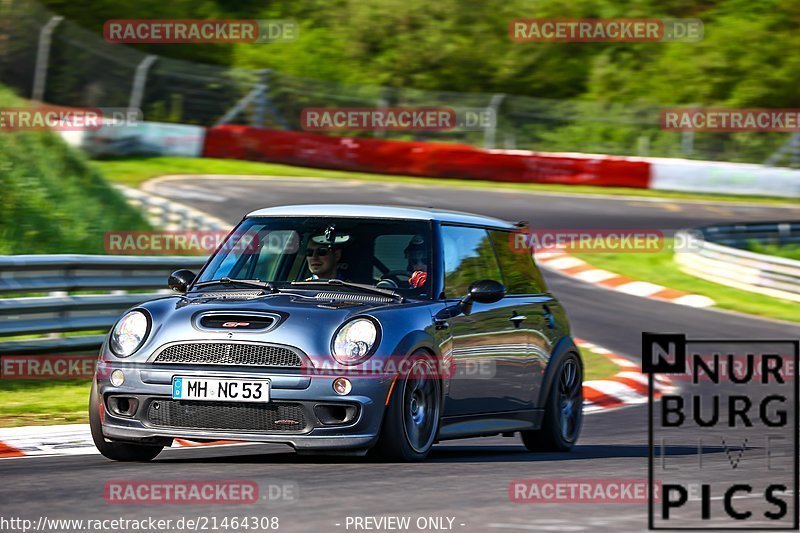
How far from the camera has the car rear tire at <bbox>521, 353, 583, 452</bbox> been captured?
9195 millimetres

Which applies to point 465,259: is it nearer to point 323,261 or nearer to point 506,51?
point 323,261

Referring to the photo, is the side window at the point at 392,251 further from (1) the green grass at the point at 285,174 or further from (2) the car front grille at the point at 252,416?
(1) the green grass at the point at 285,174

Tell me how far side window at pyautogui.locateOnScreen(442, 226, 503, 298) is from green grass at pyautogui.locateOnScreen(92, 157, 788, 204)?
16.9 m

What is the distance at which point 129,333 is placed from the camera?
745cm

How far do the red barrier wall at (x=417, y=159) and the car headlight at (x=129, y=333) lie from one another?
2217 centimetres

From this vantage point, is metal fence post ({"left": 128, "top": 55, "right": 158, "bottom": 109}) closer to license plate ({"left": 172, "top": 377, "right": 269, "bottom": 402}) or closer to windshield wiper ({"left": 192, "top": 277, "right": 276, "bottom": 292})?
windshield wiper ({"left": 192, "top": 277, "right": 276, "bottom": 292})

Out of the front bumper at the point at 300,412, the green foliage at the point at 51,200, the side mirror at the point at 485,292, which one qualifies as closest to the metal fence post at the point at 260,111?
the green foliage at the point at 51,200

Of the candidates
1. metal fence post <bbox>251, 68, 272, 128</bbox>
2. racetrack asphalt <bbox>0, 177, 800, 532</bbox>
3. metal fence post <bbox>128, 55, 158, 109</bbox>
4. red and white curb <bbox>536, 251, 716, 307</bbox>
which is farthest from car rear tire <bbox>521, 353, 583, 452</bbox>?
metal fence post <bbox>251, 68, 272, 128</bbox>

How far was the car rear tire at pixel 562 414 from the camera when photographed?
30.2ft

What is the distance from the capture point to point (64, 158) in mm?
16672

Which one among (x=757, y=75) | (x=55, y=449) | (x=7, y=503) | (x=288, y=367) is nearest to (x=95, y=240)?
(x=55, y=449)

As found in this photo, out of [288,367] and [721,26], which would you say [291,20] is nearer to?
[721,26]

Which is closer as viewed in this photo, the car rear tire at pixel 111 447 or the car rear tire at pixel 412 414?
the car rear tire at pixel 412 414

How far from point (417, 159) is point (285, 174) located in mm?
3545
